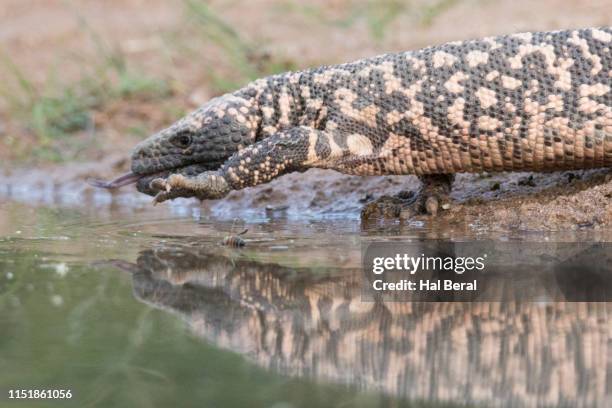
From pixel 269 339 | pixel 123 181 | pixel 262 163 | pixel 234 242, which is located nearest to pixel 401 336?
pixel 269 339

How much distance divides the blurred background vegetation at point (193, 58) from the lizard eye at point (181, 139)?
249cm

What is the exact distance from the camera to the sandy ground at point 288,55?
5066 mm

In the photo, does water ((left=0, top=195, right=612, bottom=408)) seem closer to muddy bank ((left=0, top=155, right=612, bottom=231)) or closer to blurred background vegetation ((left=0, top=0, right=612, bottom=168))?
muddy bank ((left=0, top=155, right=612, bottom=231))

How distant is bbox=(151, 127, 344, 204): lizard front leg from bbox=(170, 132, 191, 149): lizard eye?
0.93 feet

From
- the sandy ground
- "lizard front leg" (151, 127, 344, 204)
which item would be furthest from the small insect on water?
the sandy ground

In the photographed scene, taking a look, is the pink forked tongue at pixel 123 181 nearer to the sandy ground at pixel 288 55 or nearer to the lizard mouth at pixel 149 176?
the lizard mouth at pixel 149 176

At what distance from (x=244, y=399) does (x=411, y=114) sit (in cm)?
264

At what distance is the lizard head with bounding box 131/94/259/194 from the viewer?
5.02m

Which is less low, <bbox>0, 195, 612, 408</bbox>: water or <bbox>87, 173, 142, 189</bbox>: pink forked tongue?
<bbox>87, 173, 142, 189</bbox>: pink forked tongue

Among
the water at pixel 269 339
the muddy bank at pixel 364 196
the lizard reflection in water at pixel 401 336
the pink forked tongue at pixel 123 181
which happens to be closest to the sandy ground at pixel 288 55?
the muddy bank at pixel 364 196

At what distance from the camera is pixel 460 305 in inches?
127

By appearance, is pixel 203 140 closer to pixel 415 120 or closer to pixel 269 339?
pixel 415 120

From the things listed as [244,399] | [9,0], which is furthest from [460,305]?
[9,0]

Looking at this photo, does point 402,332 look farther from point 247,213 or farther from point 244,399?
point 247,213
